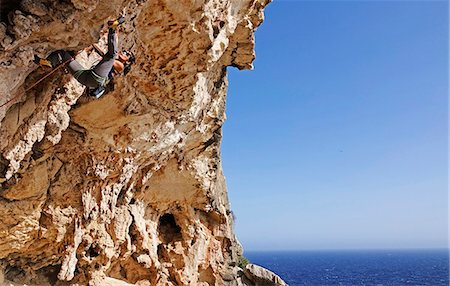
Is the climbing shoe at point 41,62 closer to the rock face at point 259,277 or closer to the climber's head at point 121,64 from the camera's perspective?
the climber's head at point 121,64

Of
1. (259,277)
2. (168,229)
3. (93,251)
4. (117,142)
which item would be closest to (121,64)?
(117,142)

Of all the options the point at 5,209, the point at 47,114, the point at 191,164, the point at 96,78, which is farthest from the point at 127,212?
the point at 96,78

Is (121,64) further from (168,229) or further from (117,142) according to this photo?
(168,229)

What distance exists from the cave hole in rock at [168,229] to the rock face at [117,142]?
0.06 metres

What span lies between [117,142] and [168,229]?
6739 millimetres

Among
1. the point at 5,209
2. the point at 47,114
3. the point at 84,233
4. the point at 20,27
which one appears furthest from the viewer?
the point at 84,233

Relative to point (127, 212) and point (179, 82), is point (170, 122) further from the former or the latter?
point (127, 212)

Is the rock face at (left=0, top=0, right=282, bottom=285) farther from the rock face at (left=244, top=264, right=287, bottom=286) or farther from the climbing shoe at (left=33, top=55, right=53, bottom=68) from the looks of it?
the rock face at (left=244, top=264, right=287, bottom=286)

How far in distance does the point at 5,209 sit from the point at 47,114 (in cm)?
306

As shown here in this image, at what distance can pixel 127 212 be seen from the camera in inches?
542

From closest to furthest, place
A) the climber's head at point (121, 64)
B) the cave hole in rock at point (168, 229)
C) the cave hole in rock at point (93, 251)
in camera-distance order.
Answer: the climber's head at point (121, 64) < the cave hole in rock at point (93, 251) < the cave hole in rock at point (168, 229)

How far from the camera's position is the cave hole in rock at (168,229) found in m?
16.8

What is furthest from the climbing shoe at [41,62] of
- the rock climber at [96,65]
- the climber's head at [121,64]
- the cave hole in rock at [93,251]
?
the cave hole in rock at [93,251]

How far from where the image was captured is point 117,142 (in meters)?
11.6
